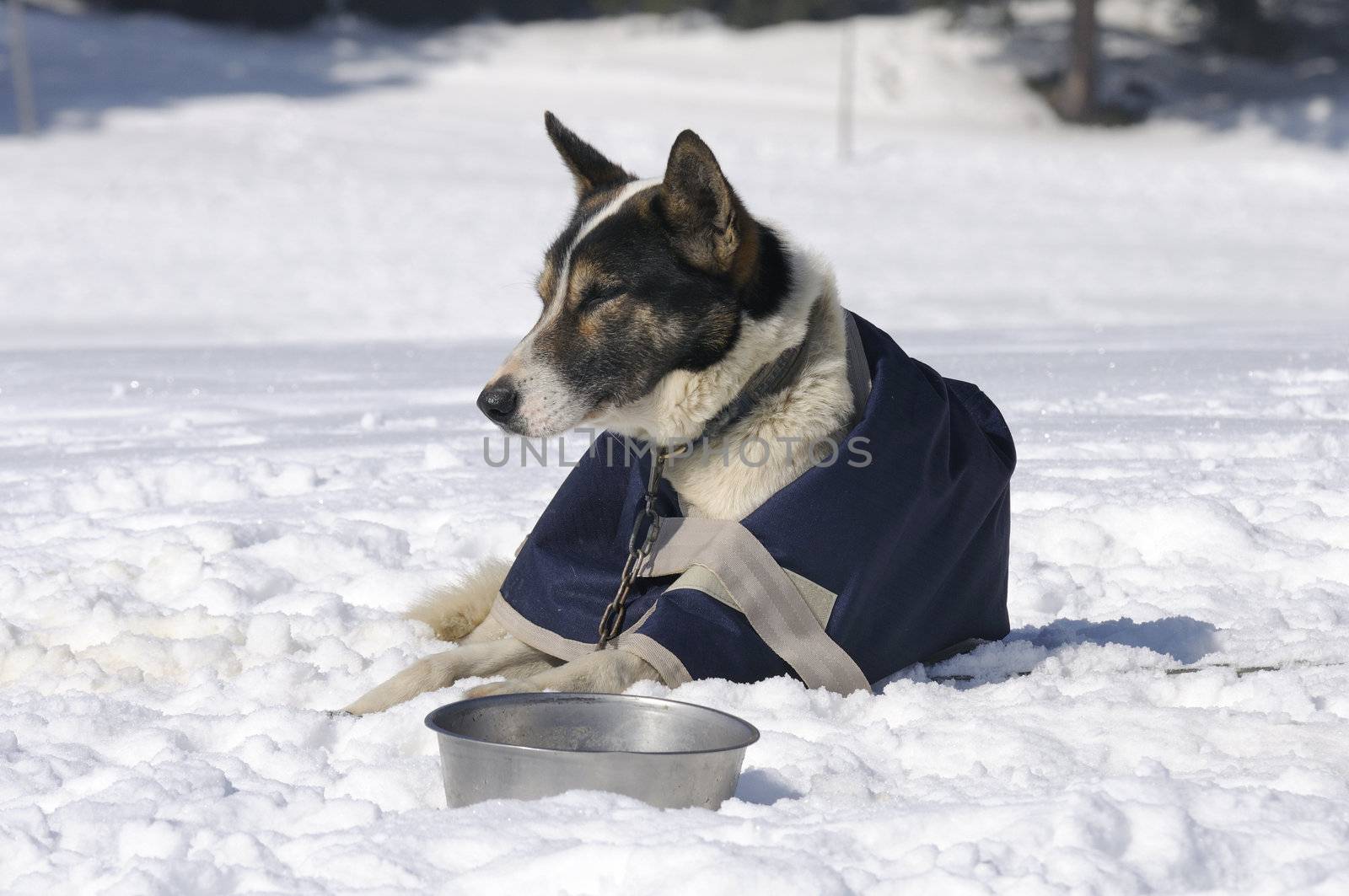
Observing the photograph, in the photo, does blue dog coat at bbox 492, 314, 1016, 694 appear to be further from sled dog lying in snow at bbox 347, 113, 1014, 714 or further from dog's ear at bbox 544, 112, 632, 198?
dog's ear at bbox 544, 112, 632, 198

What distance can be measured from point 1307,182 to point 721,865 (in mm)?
21586

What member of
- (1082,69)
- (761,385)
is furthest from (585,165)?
(1082,69)

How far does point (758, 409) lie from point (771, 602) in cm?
44

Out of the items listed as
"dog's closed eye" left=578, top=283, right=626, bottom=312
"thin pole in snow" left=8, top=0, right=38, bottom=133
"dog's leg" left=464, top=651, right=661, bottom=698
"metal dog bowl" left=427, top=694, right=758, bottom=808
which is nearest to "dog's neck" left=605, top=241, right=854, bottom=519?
"dog's closed eye" left=578, top=283, right=626, bottom=312

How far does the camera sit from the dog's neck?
11.0ft

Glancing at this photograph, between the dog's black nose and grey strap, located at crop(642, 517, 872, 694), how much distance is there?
0.49m

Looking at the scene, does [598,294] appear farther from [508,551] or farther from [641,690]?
[508,551]

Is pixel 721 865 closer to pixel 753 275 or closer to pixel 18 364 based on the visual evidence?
pixel 753 275

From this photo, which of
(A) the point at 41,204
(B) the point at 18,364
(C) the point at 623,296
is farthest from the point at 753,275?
(A) the point at 41,204

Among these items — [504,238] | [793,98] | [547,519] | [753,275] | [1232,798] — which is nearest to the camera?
[1232,798]

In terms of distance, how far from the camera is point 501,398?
3.30 m

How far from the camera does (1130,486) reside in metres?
5.30

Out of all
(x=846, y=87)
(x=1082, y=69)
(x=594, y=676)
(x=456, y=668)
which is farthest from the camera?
(x=1082, y=69)

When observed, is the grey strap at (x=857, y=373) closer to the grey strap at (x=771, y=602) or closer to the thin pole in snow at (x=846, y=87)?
the grey strap at (x=771, y=602)
